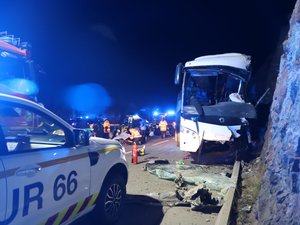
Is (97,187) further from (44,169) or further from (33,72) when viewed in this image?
(33,72)

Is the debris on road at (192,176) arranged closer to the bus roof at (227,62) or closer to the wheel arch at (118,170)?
the wheel arch at (118,170)

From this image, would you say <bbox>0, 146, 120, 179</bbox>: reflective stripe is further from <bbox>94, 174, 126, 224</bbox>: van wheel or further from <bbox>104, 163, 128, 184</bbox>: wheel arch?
<bbox>94, 174, 126, 224</bbox>: van wheel

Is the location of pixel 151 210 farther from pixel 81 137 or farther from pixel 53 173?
pixel 53 173

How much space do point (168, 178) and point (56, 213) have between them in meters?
4.86

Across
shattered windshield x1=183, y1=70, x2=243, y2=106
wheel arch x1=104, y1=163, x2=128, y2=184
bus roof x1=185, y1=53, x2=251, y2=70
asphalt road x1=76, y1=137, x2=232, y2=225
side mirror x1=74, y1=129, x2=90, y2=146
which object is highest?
bus roof x1=185, y1=53, x2=251, y2=70

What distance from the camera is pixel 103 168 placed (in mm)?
4555

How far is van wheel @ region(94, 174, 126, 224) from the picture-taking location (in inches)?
182

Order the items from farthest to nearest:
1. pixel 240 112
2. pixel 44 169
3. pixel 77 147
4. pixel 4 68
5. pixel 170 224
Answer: pixel 240 112 < pixel 4 68 < pixel 170 224 < pixel 77 147 < pixel 44 169

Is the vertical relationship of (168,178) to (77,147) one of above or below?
below

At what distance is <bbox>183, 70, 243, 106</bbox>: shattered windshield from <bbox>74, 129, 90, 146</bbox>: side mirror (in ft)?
23.6

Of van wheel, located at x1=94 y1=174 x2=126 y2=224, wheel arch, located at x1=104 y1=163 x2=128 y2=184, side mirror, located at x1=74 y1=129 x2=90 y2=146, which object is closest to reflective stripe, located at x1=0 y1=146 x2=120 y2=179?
side mirror, located at x1=74 y1=129 x2=90 y2=146

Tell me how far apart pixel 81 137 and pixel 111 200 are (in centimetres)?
130

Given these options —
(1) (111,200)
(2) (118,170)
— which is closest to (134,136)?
(2) (118,170)

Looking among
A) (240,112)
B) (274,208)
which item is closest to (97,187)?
(274,208)
